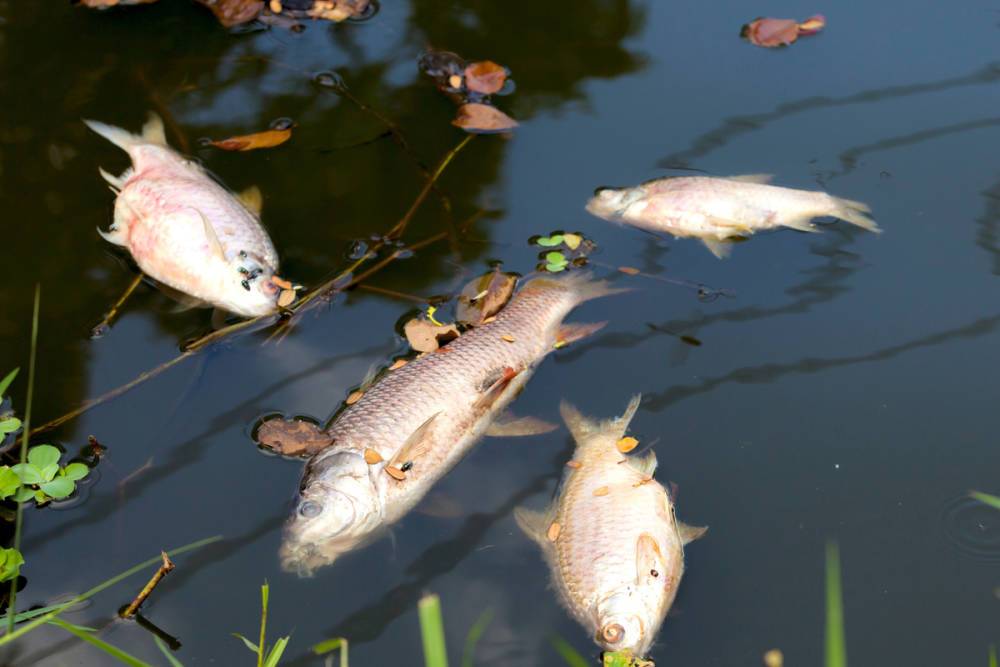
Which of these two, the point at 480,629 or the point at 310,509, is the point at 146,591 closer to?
the point at 310,509

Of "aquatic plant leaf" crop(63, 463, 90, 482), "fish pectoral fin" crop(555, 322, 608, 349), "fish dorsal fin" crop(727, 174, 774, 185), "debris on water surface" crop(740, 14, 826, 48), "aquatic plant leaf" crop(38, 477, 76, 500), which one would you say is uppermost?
"debris on water surface" crop(740, 14, 826, 48)

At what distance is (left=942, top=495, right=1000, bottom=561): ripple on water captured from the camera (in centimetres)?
324

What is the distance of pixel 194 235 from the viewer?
3.91 meters

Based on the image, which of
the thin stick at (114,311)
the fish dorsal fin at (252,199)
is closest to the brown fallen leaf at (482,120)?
the fish dorsal fin at (252,199)

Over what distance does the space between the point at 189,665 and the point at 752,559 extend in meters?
1.81

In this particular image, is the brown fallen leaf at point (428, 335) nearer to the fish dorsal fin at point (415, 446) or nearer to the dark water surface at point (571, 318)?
the dark water surface at point (571, 318)

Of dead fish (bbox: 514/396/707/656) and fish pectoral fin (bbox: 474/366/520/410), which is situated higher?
fish pectoral fin (bbox: 474/366/520/410)

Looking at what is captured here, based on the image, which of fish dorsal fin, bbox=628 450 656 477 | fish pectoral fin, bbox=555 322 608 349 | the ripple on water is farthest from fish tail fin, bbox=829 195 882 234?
fish dorsal fin, bbox=628 450 656 477

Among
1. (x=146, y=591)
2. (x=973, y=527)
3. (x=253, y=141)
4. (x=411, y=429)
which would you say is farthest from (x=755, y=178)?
(x=146, y=591)

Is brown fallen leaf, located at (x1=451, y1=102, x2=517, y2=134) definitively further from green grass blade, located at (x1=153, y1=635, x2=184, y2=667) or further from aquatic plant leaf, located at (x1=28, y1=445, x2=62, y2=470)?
green grass blade, located at (x1=153, y1=635, x2=184, y2=667)

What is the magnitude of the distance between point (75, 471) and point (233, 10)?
2.94 meters

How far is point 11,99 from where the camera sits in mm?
4867

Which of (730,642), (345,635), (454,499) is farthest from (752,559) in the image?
(345,635)

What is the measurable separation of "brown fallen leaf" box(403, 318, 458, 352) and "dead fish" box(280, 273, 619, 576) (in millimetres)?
118
